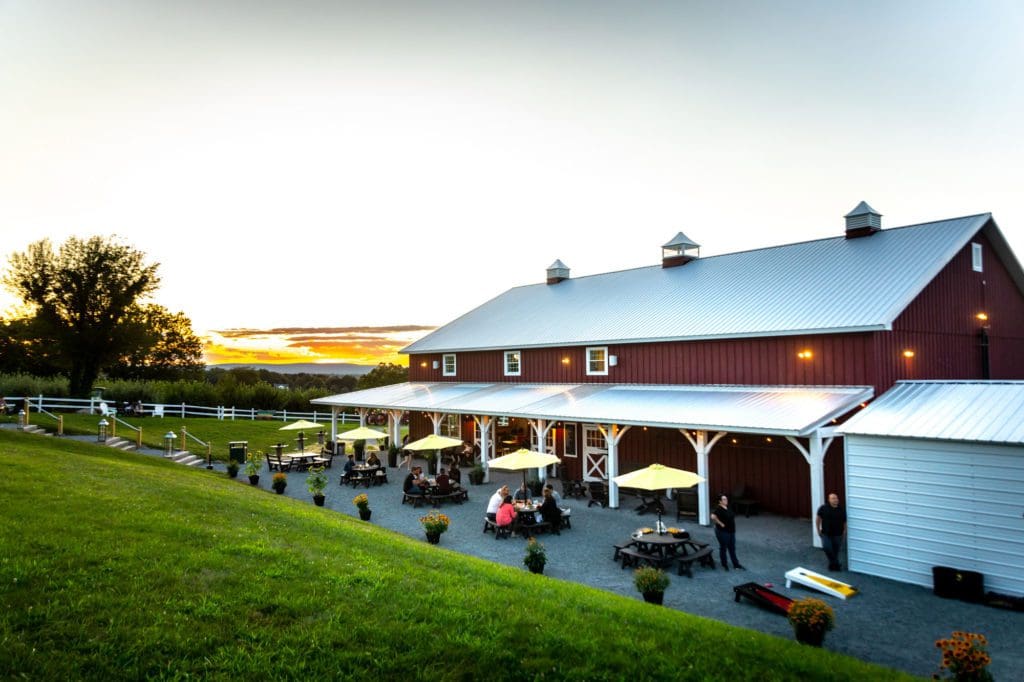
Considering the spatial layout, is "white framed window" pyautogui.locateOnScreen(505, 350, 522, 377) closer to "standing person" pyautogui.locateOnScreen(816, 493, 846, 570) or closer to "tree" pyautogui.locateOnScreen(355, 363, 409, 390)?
"standing person" pyautogui.locateOnScreen(816, 493, 846, 570)

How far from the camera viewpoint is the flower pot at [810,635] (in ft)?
25.4

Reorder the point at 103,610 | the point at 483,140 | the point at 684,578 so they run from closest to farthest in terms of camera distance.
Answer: the point at 103,610 → the point at 684,578 → the point at 483,140

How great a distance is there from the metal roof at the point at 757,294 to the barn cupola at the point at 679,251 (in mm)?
426

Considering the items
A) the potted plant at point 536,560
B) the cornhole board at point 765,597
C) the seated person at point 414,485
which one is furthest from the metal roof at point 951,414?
the seated person at point 414,485

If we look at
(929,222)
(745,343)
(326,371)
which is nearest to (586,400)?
Answer: (745,343)

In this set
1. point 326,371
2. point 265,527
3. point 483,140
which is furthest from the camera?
point 326,371

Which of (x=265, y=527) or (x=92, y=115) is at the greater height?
(x=92, y=115)

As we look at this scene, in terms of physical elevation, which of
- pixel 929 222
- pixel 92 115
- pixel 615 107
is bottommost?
pixel 929 222

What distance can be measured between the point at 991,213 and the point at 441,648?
22.4 metres

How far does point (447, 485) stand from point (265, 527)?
890 centimetres

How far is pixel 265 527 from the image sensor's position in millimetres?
10078

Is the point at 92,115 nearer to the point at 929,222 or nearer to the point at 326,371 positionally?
the point at 929,222

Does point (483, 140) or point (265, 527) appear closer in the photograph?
point (265, 527)

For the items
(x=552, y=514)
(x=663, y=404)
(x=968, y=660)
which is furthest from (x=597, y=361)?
(x=968, y=660)
